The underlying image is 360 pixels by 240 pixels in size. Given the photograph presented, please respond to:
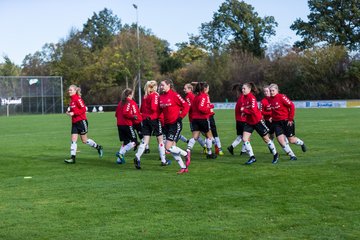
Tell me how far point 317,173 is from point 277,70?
59617 millimetres

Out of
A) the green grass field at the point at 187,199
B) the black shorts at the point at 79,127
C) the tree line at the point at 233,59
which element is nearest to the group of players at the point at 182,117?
the black shorts at the point at 79,127

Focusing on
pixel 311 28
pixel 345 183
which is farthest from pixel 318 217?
pixel 311 28

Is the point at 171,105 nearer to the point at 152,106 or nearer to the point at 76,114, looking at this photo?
the point at 152,106

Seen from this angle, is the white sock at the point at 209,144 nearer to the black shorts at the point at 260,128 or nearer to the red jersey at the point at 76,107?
the black shorts at the point at 260,128

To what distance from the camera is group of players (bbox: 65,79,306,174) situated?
1210 cm

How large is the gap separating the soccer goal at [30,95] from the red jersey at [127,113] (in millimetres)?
52519

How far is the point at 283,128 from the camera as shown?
13.4 m

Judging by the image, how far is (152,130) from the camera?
12.3 meters

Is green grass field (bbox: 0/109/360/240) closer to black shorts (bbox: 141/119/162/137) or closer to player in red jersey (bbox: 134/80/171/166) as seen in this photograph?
player in red jersey (bbox: 134/80/171/166)

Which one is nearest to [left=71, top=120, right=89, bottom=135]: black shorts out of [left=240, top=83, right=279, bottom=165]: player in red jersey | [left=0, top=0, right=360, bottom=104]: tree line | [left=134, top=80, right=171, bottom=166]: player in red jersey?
[left=134, top=80, right=171, bottom=166]: player in red jersey

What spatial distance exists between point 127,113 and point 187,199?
18.9 ft

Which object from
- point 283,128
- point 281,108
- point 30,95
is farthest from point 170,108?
point 30,95

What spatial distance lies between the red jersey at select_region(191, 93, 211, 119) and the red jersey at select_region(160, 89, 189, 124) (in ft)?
6.08

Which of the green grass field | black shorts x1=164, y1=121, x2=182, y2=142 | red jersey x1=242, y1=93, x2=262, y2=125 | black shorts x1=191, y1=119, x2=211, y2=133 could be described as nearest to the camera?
the green grass field
